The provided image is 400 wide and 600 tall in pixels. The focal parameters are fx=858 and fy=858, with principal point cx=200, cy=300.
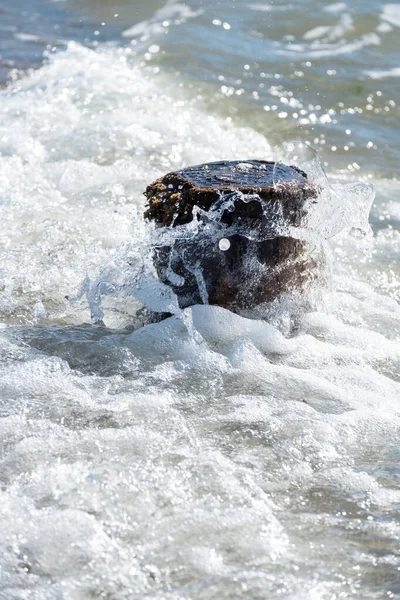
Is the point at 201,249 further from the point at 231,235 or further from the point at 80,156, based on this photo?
the point at 80,156

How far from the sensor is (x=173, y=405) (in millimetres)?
2971

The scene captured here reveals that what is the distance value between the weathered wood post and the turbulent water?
0.10 m

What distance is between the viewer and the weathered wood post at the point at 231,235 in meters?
3.36

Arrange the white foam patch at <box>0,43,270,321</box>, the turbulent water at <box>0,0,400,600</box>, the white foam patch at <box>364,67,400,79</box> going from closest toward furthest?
the turbulent water at <box>0,0,400,600</box>
the white foam patch at <box>0,43,270,321</box>
the white foam patch at <box>364,67,400,79</box>

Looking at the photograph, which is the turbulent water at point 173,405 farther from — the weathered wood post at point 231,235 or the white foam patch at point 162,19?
the white foam patch at point 162,19

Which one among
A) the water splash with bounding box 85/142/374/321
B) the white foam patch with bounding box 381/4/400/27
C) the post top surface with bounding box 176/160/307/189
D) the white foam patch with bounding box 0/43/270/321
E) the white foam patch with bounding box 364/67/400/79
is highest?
the post top surface with bounding box 176/160/307/189

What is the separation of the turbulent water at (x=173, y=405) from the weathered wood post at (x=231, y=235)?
0.31ft

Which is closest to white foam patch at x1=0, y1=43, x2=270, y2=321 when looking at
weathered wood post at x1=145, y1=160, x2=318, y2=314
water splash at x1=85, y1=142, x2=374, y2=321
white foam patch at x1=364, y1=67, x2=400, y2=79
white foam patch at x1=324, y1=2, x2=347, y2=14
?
water splash at x1=85, y1=142, x2=374, y2=321

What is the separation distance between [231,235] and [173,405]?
30.9 inches

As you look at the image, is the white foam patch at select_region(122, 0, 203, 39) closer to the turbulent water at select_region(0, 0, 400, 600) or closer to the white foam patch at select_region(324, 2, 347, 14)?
the white foam patch at select_region(324, 2, 347, 14)

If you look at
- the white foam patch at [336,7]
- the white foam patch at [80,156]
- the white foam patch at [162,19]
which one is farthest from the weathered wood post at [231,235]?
the white foam patch at [336,7]

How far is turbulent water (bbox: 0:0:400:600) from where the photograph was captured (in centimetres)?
224

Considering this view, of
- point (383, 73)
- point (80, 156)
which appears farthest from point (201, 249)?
point (383, 73)

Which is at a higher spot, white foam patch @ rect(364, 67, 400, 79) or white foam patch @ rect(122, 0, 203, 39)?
white foam patch @ rect(122, 0, 203, 39)
